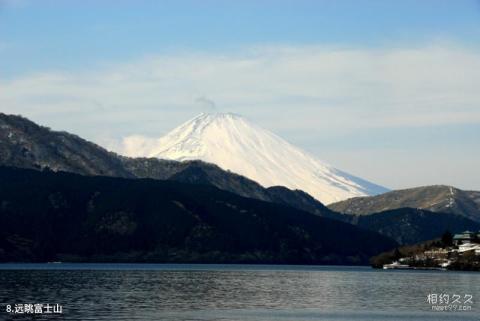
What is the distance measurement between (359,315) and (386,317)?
5177 mm

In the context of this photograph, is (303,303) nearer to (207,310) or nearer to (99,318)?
(207,310)

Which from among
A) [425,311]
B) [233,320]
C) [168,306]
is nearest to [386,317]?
[425,311]

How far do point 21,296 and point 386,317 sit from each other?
72930 mm

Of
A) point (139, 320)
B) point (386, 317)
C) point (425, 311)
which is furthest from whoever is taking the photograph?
point (425, 311)

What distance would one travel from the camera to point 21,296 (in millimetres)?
188125

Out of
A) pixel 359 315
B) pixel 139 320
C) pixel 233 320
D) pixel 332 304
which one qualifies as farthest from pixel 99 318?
pixel 332 304

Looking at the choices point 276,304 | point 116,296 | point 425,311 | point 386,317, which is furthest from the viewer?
point 116,296

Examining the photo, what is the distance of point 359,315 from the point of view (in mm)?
161625

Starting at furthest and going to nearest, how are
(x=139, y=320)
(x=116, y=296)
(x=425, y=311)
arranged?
1. (x=116, y=296)
2. (x=425, y=311)
3. (x=139, y=320)

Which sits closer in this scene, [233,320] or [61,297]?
[233,320]

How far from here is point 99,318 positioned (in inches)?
5738

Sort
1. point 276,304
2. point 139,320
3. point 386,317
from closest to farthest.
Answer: point 139,320
point 386,317
point 276,304

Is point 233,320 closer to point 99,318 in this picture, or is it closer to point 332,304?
point 99,318

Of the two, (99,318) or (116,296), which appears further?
(116,296)
